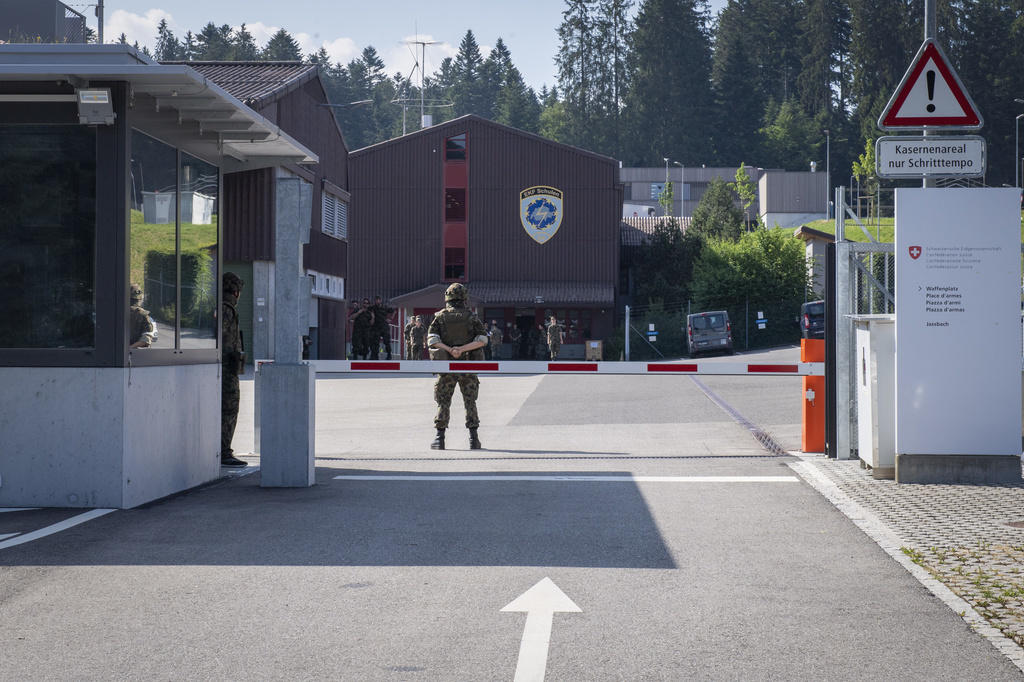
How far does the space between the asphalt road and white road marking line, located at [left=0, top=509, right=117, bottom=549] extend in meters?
0.11

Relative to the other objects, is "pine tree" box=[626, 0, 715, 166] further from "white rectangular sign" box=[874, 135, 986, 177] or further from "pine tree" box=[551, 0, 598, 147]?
"white rectangular sign" box=[874, 135, 986, 177]

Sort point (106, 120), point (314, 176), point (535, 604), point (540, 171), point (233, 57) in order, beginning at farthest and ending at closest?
point (233, 57)
point (540, 171)
point (314, 176)
point (106, 120)
point (535, 604)

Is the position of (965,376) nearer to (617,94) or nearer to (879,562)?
(879,562)

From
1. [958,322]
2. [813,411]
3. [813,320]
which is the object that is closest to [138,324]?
[958,322]

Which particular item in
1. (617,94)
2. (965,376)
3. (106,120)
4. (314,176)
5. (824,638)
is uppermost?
(617,94)

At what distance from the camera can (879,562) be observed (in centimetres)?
606

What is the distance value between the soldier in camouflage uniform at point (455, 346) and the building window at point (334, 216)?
26311 mm

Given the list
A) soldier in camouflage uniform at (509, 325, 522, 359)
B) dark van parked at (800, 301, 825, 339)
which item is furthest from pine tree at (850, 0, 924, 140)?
soldier in camouflage uniform at (509, 325, 522, 359)

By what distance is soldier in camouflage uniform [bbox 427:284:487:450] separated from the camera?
1213 cm

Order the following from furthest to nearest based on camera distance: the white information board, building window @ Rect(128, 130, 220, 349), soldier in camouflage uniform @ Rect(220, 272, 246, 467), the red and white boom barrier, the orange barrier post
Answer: the orange barrier post, the red and white boom barrier, soldier in camouflage uniform @ Rect(220, 272, 246, 467), the white information board, building window @ Rect(128, 130, 220, 349)

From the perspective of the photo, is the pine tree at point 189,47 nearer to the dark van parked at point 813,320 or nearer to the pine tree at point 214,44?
the pine tree at point 214,44

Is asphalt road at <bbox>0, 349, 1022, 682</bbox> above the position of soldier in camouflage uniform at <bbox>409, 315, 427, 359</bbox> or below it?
below

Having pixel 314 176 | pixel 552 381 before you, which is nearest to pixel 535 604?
pixel 552 381

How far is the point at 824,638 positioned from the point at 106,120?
18.0ft
